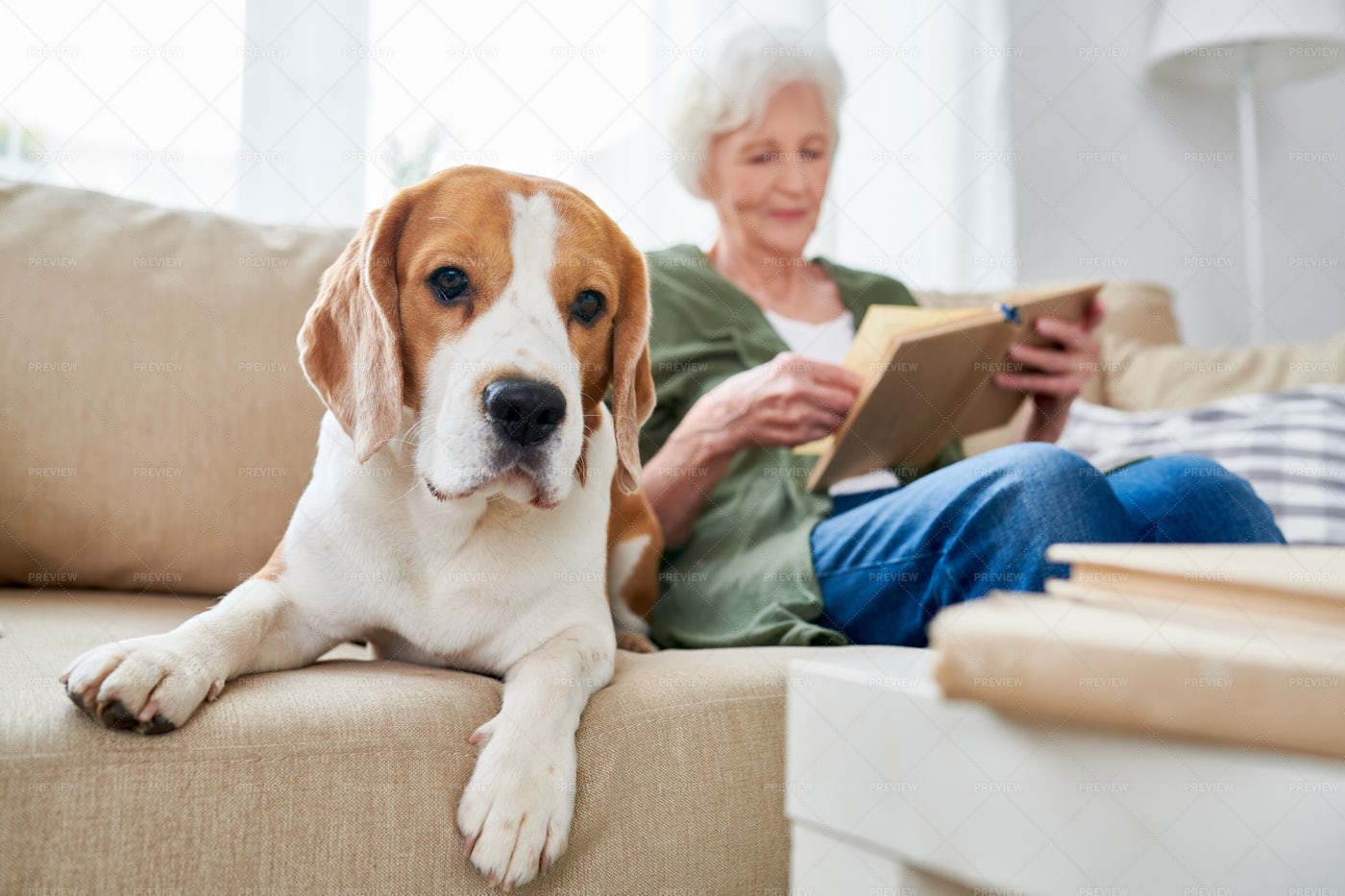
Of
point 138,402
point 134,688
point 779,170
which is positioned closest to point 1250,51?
point 779,170

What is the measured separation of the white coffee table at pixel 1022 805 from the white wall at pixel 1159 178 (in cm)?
327

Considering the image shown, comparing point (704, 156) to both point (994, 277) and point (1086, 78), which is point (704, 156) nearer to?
point (994, 277)

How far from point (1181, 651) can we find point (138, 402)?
1577 millimetres

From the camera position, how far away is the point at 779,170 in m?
1.96

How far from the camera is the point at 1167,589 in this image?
53 centimetres

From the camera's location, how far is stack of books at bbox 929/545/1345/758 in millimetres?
439

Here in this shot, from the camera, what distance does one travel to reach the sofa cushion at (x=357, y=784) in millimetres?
771

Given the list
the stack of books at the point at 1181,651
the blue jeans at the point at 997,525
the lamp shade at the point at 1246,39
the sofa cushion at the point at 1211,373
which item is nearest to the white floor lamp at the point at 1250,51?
the lamp shade at the point at 1246,39

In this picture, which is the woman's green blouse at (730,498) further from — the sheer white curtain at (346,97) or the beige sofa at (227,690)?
the sheer white curtain at (346,97)

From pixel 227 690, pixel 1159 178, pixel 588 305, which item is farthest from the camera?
pixel 1159 178

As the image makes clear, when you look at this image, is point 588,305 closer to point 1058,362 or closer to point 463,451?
point 463,451

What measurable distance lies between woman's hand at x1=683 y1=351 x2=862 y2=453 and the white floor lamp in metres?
2.55

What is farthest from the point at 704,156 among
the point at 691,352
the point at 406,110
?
the point at 406,110

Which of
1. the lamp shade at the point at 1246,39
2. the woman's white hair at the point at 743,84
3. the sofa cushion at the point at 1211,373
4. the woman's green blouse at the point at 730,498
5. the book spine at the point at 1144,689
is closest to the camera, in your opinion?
the book spine at the point at 1144,689
